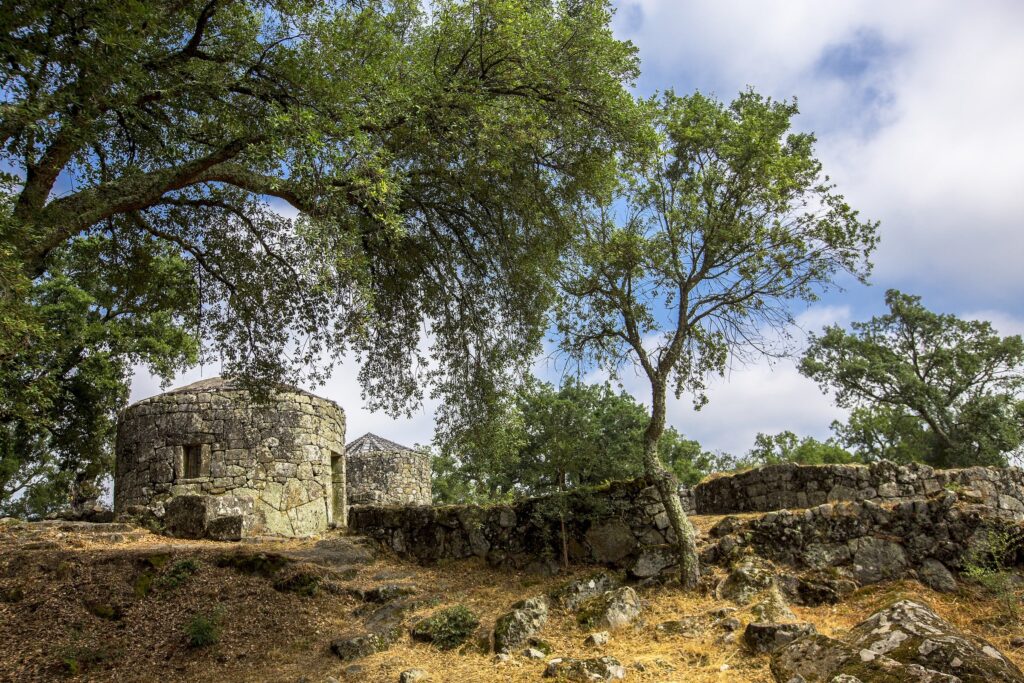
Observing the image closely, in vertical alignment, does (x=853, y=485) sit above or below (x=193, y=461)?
below

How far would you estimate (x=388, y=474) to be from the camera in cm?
1992

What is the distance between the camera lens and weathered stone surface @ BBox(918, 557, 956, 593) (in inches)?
354

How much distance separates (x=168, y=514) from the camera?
13062 millimetres

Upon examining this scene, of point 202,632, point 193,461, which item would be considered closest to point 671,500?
point 202,632

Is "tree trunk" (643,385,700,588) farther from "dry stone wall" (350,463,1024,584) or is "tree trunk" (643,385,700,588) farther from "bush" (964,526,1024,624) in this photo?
"bush" (964,526,1024,624)

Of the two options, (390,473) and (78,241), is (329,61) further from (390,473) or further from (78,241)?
(390,473)

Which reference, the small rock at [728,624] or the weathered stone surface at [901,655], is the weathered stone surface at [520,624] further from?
the weathered stone surface at [901,655]

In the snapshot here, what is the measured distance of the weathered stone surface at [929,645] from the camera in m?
4.21

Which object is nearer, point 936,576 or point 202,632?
point 202,632

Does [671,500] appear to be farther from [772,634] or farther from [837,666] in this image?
[837,666]

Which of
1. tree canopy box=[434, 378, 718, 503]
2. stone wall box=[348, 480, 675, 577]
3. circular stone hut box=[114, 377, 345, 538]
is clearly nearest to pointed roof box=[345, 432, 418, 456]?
tree canopy box=[434, 378, 718, 503]

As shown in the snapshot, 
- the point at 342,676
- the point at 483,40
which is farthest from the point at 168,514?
the point at 483,40

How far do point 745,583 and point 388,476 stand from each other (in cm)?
1274

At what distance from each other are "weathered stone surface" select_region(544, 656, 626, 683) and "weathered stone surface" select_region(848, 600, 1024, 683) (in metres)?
2.42
